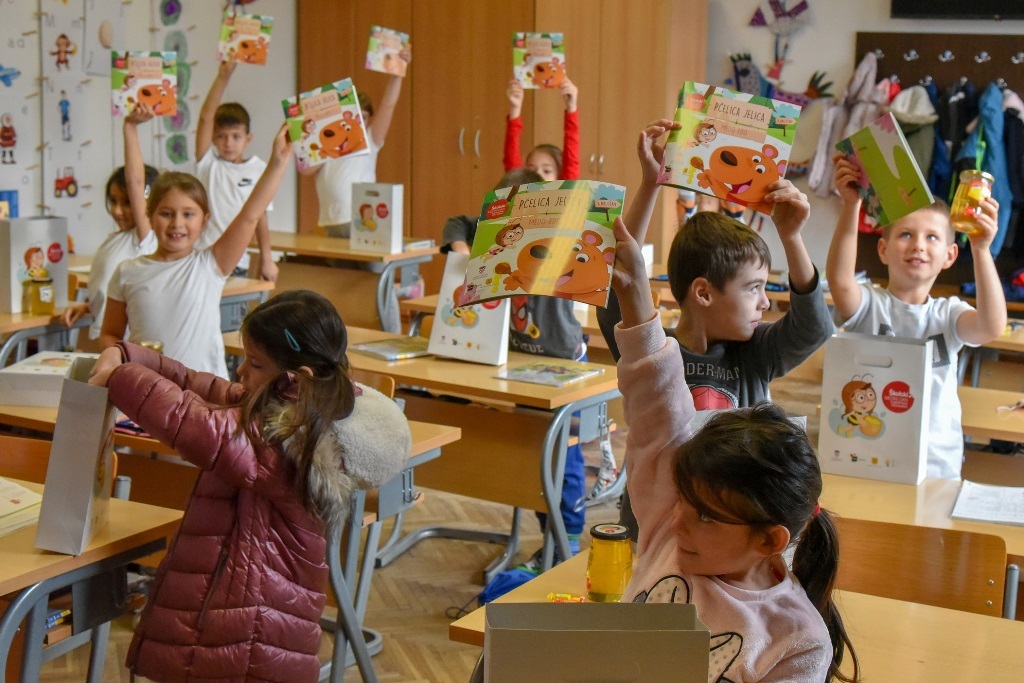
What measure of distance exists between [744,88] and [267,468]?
229 inches

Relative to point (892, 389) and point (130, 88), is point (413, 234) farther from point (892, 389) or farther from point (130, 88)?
point (892, 389)

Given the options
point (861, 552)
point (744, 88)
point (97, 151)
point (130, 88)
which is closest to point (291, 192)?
point (97, 151)

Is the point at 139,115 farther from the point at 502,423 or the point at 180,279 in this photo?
the point at 502,423

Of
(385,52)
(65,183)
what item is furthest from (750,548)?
(65,183)

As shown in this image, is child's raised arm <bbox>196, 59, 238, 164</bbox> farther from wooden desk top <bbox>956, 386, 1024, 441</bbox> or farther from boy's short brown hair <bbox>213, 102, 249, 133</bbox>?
wooden desk top <bbox>956, 386, 1024, 441</bbox>

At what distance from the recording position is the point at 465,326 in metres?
3.61

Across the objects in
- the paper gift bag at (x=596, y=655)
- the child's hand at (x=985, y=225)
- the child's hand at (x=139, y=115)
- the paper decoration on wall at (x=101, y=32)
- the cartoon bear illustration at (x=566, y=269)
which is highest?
the paper decoration on wall at (x=101, y=32)

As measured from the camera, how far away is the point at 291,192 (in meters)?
8.68

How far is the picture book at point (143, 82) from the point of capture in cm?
466

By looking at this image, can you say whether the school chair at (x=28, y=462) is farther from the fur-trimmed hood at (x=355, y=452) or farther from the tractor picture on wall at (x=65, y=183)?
the tractor picture on wall at (x=65, y=183)

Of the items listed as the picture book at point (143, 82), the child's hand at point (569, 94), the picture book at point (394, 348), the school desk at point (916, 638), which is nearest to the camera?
the school desk at point (916, 638)

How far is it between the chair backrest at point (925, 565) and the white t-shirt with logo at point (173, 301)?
204cm

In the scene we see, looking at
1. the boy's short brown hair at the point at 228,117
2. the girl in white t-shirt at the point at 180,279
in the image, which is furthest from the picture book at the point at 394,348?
the boy's short brown hair at the point at 228,117

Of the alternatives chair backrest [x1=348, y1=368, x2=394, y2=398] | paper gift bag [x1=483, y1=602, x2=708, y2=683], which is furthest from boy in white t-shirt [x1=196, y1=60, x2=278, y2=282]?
paper gift bag [x1=483, y1=602, x2=708, y2=683]
